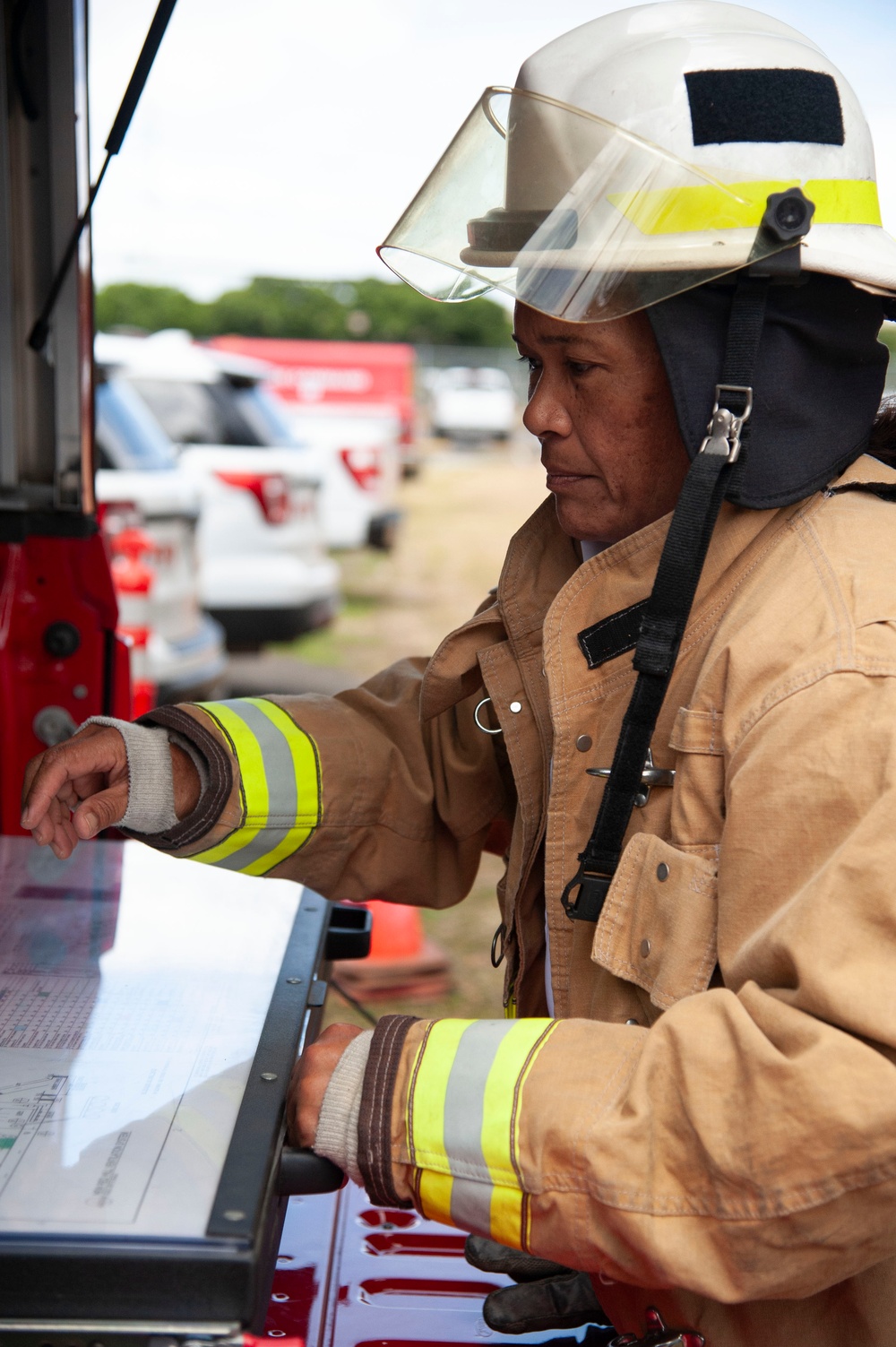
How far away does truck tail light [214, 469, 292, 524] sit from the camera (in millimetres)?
7145

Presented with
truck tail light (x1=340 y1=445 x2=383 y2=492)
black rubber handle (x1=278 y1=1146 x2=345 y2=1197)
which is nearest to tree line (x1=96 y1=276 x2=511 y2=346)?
truck tail light (x1=340 y1=445 x2=383 y2=492)

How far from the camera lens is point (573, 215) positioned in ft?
4.91

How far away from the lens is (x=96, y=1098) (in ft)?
4.32

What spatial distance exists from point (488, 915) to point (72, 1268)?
419 cm

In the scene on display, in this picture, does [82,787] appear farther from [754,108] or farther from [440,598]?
[440,598]

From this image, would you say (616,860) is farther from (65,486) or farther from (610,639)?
(65,486)

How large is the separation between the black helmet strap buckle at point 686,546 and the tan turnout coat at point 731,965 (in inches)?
1.6

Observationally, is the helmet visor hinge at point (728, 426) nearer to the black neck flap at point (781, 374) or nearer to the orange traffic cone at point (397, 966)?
the black neck flap at point (781, 374)

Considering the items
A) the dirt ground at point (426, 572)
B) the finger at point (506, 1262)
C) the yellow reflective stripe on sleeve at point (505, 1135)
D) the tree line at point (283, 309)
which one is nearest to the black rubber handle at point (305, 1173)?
the yellow reflective stripe on sleeve at point (505, 1135)

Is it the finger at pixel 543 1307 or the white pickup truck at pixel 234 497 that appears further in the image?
the white pickup truck at pixel 234 497

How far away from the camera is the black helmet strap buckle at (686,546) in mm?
1399

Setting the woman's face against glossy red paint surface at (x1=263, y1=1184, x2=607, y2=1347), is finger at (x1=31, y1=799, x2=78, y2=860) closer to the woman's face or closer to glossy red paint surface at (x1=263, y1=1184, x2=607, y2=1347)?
glossy red paint surface at (x1=263, y1=1184, x2=607, y2=1347)

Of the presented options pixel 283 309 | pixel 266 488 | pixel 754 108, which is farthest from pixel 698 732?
pixel 283 309

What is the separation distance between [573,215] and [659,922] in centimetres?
79
